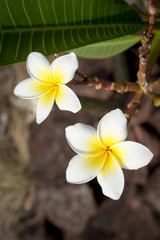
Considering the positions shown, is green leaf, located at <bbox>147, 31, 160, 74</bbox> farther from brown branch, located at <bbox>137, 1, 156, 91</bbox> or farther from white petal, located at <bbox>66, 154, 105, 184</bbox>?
white petal, located at <bbox>66, 154, 105, 184</bbox>

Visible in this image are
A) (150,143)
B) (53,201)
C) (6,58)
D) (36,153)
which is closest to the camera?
(6,58)

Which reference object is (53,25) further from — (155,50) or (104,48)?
(104,48)

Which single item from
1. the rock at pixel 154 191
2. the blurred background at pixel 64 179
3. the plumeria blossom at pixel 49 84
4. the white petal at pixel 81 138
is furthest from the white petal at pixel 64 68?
the rock at pixel 154 191

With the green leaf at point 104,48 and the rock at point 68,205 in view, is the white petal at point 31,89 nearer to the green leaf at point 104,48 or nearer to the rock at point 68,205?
the green leaf at point 104,48

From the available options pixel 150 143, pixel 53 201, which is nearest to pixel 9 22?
pixel 150 143

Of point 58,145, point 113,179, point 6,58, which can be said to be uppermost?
point 6,58

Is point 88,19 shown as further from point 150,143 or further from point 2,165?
point 2,165
